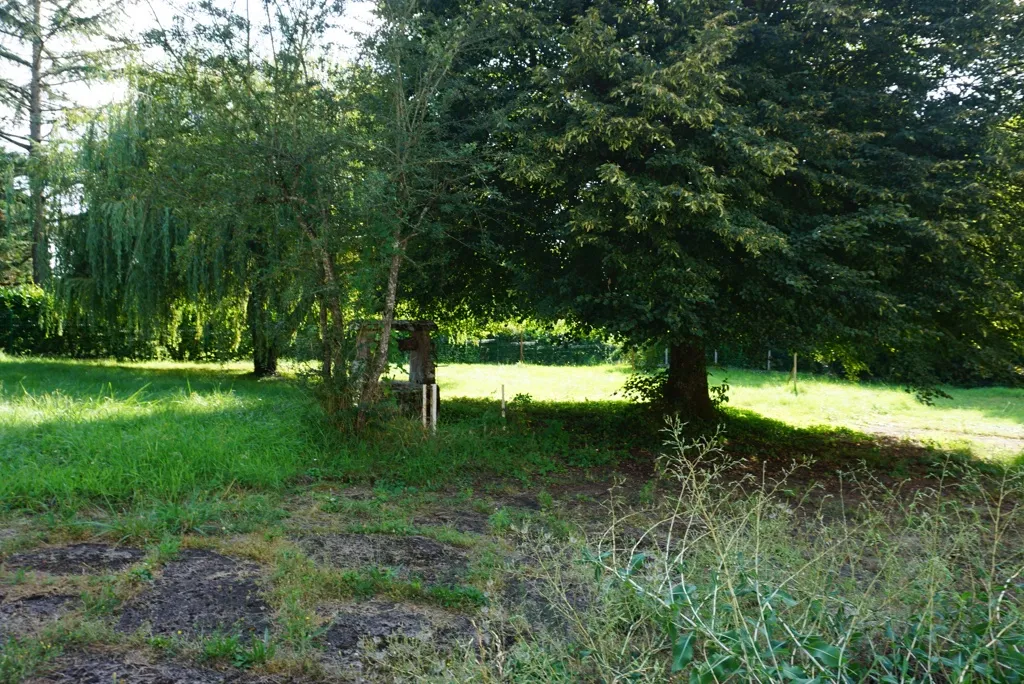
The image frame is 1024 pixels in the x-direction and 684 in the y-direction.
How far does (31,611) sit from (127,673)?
3.38ft

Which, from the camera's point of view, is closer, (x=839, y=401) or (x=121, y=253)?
(x=121, y=253)

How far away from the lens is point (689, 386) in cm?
1146

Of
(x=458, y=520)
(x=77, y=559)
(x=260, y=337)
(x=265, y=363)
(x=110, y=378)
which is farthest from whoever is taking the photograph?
(x=265, y=363)

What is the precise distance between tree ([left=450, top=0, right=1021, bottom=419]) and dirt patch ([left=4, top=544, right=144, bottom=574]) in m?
4.84

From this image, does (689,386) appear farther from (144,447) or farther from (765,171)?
(144,447)

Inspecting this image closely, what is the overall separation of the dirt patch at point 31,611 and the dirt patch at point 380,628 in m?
1.49

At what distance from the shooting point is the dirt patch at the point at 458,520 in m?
6.35

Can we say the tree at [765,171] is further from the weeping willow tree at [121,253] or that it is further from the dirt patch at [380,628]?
the weeping willow tree at [121,253]

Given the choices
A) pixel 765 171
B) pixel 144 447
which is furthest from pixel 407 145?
pixel 144 447

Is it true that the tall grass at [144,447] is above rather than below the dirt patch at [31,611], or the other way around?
above

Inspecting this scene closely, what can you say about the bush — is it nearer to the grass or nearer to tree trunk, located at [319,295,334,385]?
the grass

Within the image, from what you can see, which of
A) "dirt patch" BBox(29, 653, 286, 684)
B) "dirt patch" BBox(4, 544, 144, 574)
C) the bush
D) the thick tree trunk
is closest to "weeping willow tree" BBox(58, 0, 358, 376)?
"dirt patch" BBox(4, 544, 144, 574)

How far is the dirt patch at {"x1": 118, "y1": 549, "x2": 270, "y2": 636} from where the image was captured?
419 centimetres

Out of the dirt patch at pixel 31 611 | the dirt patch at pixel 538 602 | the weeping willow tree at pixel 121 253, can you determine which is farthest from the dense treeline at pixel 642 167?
the weeping willow tree at pixel 121 253
